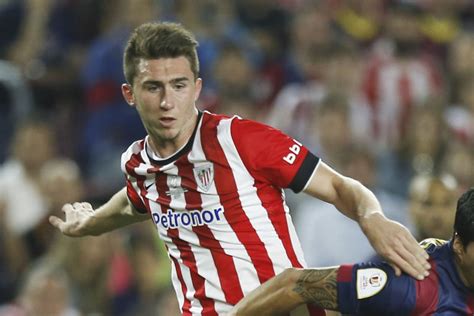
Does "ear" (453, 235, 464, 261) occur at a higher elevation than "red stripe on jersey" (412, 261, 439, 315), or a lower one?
higher

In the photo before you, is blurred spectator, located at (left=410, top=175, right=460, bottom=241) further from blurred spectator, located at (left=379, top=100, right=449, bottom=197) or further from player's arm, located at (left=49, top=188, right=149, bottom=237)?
player's arm, located at (left=49, top=188, right=149, bottom=237)

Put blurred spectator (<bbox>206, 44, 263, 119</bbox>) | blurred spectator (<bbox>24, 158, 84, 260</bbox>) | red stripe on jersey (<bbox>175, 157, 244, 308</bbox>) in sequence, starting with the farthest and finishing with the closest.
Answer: blurred spectator (<bbox>206, 44, 263, 119</bbox>), blurred spectator (<bbox>24, 158, 84, 260</bbox>), red stripe on jersey (<bbox>175, 157, 244, 308</bbox>)

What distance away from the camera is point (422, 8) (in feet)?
32.8

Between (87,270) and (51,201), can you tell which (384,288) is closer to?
(87,270)

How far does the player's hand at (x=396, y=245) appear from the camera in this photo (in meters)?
3.78

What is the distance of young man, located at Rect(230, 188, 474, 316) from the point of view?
12.8 ft

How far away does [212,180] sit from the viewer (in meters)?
4.23

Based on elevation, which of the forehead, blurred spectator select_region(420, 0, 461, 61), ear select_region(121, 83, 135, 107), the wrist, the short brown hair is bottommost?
the wrist

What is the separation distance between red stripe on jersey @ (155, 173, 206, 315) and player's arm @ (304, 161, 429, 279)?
0.50 m

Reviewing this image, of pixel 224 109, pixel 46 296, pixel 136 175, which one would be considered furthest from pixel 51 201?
pixel 136 175

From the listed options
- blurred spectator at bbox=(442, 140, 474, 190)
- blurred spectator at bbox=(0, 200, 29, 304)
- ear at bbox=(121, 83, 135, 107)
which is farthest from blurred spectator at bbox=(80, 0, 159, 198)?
ear at bbox=(121, 83, 135, 107)

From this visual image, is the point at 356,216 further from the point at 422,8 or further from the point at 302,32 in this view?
the point at 422,8

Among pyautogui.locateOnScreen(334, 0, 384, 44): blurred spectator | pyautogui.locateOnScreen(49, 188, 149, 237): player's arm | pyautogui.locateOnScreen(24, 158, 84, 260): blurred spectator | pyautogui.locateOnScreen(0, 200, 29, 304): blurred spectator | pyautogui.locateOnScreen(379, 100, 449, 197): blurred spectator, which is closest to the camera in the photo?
pyautogui.locateOnScreen(49, 188, 149, 237): player's arm

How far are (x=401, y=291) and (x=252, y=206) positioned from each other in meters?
0.65
